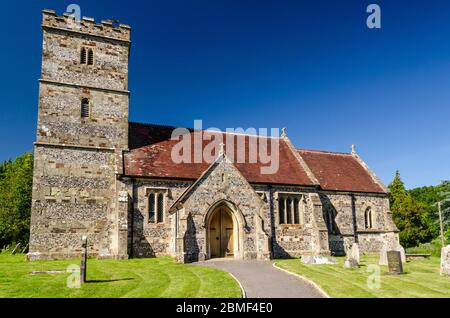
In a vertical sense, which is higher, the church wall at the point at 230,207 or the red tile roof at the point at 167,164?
the red tile roof at the point at 167,164

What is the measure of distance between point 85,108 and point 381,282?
2080cm

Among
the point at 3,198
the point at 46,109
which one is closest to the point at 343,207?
the point at 46,109

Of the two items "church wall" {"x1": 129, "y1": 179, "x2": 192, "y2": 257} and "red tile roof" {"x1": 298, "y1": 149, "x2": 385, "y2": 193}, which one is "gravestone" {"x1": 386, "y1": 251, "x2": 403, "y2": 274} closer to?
"church wall" {"x1": 129, "y1": 179, "x2": 192, "y2": 257}

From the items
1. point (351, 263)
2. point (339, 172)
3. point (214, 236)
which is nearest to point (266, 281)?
point (351, 263)

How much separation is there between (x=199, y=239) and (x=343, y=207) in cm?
1443

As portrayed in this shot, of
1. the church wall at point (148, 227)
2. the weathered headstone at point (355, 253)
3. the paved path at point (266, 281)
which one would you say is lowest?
the paved path at point (266, 281)

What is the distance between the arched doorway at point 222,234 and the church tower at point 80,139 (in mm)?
5335

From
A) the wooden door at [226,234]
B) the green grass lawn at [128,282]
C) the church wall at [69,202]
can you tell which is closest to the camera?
the green grass lawn at [128,282]

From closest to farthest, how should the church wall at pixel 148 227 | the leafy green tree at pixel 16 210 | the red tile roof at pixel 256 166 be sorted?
the church wall at pixel 148 227 < the red tile roof at pixel 256 166 < the leafy green tree at pixel 16 210

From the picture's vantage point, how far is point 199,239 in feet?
69.4

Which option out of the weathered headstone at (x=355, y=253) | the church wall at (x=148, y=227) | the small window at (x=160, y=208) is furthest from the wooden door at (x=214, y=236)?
the weathered headstone at (x=355, y=253)

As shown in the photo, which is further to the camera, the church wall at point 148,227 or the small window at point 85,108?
the small window at point 85,108

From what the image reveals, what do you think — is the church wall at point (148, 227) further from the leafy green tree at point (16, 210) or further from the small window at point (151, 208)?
the leafy green tree at point (16, 210)

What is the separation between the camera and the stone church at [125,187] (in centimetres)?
2216
